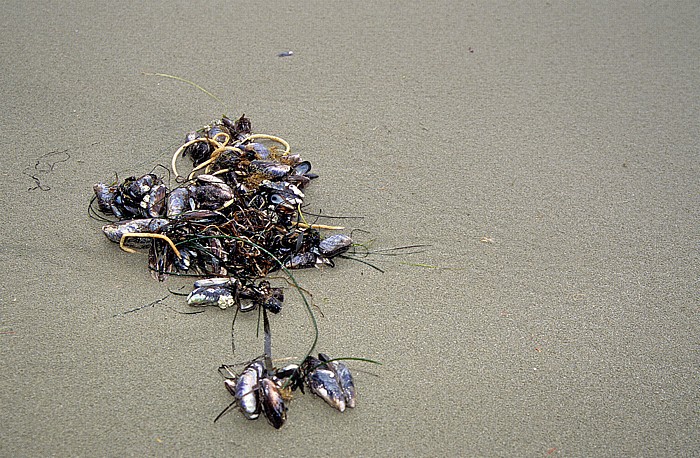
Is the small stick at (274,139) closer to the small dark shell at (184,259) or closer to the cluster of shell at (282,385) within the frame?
the small dark shell at (184,259)

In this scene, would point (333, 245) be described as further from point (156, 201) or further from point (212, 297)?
point (156, 201)

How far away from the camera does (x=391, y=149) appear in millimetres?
2703

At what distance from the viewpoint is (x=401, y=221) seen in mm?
2354

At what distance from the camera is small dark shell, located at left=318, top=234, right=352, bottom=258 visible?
2.12 metres

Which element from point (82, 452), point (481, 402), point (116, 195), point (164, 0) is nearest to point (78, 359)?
point (82, 452)

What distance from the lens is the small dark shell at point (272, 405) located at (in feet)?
5.47

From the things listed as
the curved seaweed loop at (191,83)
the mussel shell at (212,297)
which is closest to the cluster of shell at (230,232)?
the mussel shell at (212,297)

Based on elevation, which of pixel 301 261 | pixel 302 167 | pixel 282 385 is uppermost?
pixel 302 167

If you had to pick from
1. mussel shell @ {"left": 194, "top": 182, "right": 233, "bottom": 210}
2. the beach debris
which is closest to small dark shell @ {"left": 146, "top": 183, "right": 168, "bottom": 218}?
the beach debris

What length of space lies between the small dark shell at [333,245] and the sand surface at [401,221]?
73 mm

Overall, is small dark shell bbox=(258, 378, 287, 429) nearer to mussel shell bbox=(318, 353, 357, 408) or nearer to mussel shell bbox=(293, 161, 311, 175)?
mussel shell bbox=(318, 353, 357, 408)

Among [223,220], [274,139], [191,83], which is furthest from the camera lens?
[191,83]

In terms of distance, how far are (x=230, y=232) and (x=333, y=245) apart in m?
0.33

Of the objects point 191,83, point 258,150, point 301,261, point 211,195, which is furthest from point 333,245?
point 191,83
